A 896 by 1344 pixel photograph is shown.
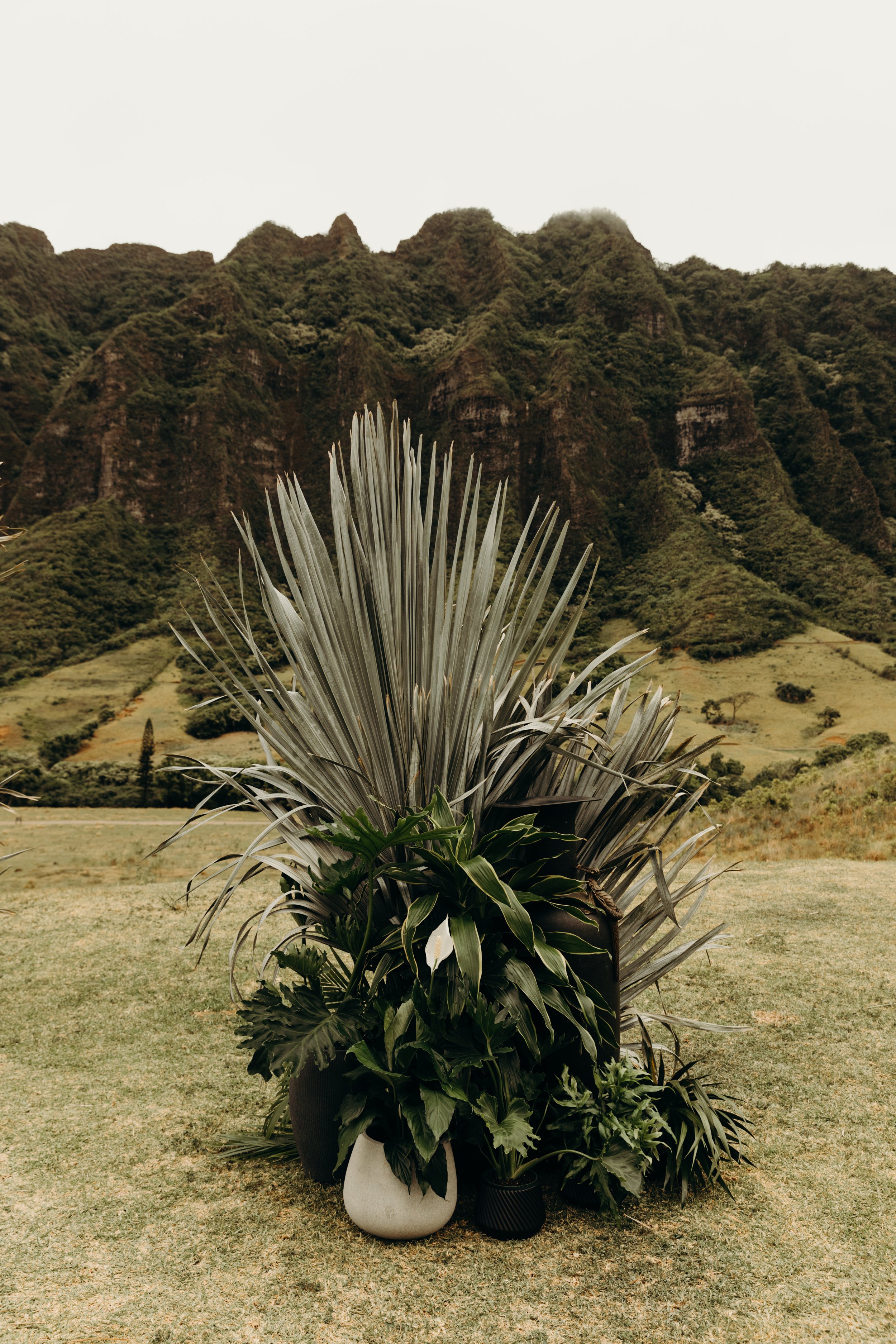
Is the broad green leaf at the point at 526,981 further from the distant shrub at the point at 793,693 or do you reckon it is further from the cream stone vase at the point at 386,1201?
the distant shrub at the point at 793,693

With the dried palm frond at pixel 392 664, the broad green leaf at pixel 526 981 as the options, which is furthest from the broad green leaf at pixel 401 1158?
the dried palm frond at pixel 392 664

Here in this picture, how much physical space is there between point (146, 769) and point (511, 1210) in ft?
73.1

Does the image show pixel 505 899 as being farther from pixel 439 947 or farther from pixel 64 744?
pixel 64 744

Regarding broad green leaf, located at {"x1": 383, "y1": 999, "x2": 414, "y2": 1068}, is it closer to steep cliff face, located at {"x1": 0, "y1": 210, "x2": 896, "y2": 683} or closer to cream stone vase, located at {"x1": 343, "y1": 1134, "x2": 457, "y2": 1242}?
cream stone vase, located at {"x1": 343, "y1": 1134, "x2": 457, "y2": 1242}

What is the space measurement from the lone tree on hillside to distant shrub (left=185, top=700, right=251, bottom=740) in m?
6.40

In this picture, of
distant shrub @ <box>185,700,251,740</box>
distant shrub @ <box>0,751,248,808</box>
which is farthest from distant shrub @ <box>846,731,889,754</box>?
distant shrub @ <box>185,700,251,740</box>

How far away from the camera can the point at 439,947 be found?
1.92 m

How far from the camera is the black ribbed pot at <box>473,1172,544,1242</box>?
2.06m

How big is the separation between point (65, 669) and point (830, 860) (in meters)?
37.0

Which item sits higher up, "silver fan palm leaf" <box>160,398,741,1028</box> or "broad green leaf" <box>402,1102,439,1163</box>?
"silver fan palm leaf" <box>160,398,741,1028</box>

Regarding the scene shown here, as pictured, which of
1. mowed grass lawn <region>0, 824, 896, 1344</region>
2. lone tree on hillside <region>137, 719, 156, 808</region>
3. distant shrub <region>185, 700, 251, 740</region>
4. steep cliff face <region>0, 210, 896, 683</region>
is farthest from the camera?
steep cliff face <region>0, 210, 896, 683</region>

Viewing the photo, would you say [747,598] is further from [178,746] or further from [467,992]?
[467,992]

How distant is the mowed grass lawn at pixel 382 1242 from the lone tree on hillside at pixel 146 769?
19335mm

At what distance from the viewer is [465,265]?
74.8 m
